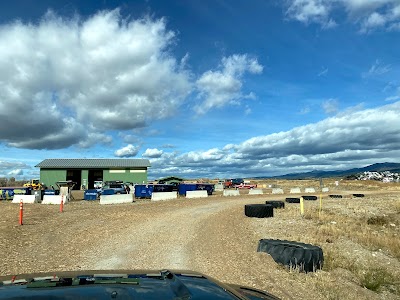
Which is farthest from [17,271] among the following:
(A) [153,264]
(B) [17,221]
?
(B) [17,221]

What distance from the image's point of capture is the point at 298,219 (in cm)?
2247

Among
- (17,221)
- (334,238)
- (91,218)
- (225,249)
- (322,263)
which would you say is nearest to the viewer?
(322,263)

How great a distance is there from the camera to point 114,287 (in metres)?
2.48

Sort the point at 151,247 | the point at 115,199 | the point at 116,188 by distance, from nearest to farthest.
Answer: the point at 151,247, the point at 115,199, the point at 116,188

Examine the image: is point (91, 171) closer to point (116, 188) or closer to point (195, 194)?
point (116, 188)

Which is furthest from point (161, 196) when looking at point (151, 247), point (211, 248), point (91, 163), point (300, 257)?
point (91, 163)

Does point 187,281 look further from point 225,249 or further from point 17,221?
point 17,221

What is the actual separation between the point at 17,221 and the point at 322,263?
1535cm

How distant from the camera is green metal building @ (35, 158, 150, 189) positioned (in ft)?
238

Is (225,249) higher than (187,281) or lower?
lower

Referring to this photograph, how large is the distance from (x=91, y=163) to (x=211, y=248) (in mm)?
66965

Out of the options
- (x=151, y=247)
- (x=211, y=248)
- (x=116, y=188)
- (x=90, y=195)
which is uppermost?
(x=116, y=188)

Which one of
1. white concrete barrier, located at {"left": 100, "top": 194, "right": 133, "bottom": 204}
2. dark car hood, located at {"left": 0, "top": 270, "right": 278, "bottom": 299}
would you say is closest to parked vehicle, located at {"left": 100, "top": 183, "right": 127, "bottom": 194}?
white concrete barrier, located at {"left": 100, "top": 194, "right": 133, "bottom": 204}

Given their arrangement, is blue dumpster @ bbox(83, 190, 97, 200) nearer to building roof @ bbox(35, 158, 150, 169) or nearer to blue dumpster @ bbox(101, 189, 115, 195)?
blue dumpster @ bbox(101, 189, 115, 195)
